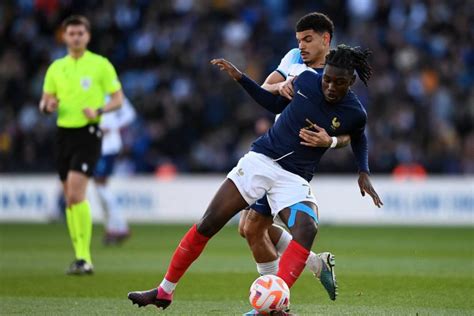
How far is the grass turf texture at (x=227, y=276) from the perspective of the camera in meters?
8.41

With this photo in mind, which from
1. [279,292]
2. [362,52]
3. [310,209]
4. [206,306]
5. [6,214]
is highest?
[362,52]

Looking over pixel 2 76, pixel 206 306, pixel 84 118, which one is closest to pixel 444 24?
pixel 2 76

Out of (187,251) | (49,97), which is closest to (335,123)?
(187,251)

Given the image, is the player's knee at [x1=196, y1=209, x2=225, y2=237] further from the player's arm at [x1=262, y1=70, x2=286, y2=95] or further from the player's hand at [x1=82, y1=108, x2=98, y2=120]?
the player's hand at [x1=82, y1=108, x2=98, y2=120]

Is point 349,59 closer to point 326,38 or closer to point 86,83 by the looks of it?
point 326,38

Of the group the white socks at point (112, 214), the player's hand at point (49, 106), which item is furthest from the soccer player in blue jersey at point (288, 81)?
the white socks at point (112, 214)

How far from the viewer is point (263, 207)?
811 cm

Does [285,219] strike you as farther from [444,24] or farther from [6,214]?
[444,24]

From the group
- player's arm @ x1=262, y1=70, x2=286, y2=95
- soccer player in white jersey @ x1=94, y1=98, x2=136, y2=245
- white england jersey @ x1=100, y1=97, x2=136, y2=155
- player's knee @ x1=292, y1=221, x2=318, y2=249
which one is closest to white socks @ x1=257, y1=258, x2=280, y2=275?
player's knee @ x1=292, y1=221, x2=318, y2=249

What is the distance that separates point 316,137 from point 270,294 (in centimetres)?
121

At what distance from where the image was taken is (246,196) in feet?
25.1

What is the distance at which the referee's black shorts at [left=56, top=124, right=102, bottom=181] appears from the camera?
1139 cm

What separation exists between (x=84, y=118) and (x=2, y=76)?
13.9 meters

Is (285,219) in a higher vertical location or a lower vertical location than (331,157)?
higher
